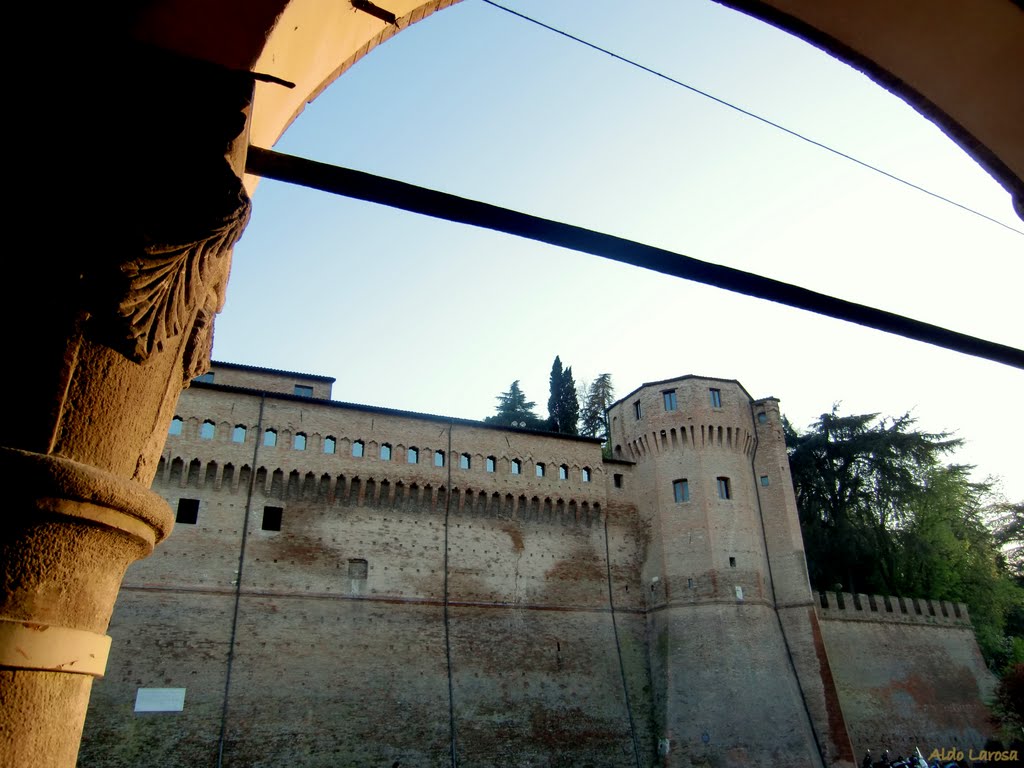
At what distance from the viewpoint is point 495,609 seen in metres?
25.4

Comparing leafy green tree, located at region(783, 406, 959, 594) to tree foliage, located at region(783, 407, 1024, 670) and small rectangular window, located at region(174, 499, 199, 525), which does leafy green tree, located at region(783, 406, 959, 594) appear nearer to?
tree foliage, located at region(783, 407, 1024, 670)

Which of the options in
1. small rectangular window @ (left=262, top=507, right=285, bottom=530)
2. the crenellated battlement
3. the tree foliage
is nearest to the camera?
small rectangular window @ (left=262, top=507, right=285, bottom=530)

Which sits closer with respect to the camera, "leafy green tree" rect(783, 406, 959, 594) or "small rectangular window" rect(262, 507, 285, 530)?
"small rectangular window" rect(262, 507, 285, 530)

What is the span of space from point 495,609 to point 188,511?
1053 centimetres

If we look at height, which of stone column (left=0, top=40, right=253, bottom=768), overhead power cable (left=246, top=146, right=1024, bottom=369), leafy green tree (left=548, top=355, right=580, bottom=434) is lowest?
stone column (left=0, top=40, right=253, bottom=768)

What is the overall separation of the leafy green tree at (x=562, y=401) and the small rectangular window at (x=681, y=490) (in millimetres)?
15278

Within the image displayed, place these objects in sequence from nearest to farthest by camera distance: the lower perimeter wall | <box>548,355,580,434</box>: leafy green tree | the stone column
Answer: the stone column < the lower perimeter wall < <box>548,355,580,434</box>: leafy green tree

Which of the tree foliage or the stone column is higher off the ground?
the tree foliage

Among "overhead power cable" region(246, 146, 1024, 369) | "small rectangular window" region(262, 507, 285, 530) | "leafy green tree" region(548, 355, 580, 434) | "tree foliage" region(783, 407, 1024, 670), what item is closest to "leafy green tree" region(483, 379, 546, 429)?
"leafy green tree" region(548, 355, 580, 434)

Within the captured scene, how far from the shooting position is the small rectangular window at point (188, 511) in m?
22.2

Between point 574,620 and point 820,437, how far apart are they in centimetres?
2396

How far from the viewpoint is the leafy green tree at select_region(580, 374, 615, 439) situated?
173ft

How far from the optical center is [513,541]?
1059 inches

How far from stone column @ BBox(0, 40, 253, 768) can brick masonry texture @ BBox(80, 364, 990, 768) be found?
68.4 ft
